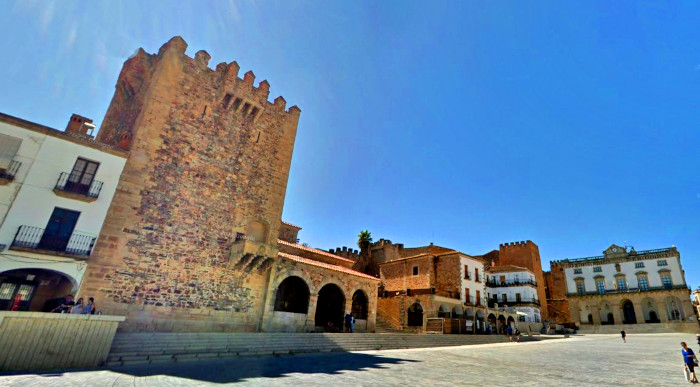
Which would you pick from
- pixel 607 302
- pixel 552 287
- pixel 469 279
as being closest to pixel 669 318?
pixel 607 302

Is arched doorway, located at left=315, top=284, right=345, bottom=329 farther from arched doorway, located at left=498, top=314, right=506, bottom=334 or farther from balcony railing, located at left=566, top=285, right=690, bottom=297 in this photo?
balcony railing, located at left=566, top=285, right=690, bottom=297

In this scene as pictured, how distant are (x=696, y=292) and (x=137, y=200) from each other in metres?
101

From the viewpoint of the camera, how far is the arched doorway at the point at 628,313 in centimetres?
4272

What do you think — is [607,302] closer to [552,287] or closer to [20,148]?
[552,287]

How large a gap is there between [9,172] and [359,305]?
67.2ft

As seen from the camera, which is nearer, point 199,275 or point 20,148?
point 20,148

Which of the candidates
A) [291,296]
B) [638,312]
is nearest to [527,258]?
[638,312]

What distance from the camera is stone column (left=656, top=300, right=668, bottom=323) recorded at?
125ft

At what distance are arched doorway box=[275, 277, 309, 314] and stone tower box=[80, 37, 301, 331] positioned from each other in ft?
13.7

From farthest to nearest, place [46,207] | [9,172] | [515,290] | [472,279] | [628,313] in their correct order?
[628,313], [515,290], [472,279], [46,207], [9,172]

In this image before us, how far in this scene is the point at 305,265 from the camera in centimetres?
2017

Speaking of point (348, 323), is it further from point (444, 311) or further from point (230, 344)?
point (444, 311)

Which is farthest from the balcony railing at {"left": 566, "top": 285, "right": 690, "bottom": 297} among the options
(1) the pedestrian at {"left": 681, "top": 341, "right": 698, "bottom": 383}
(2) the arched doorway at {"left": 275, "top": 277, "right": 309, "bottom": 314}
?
(2) the arched doorway at {"left": 275, "top": 277, "right": 309, "bottom": 314}

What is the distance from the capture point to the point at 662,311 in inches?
1515
